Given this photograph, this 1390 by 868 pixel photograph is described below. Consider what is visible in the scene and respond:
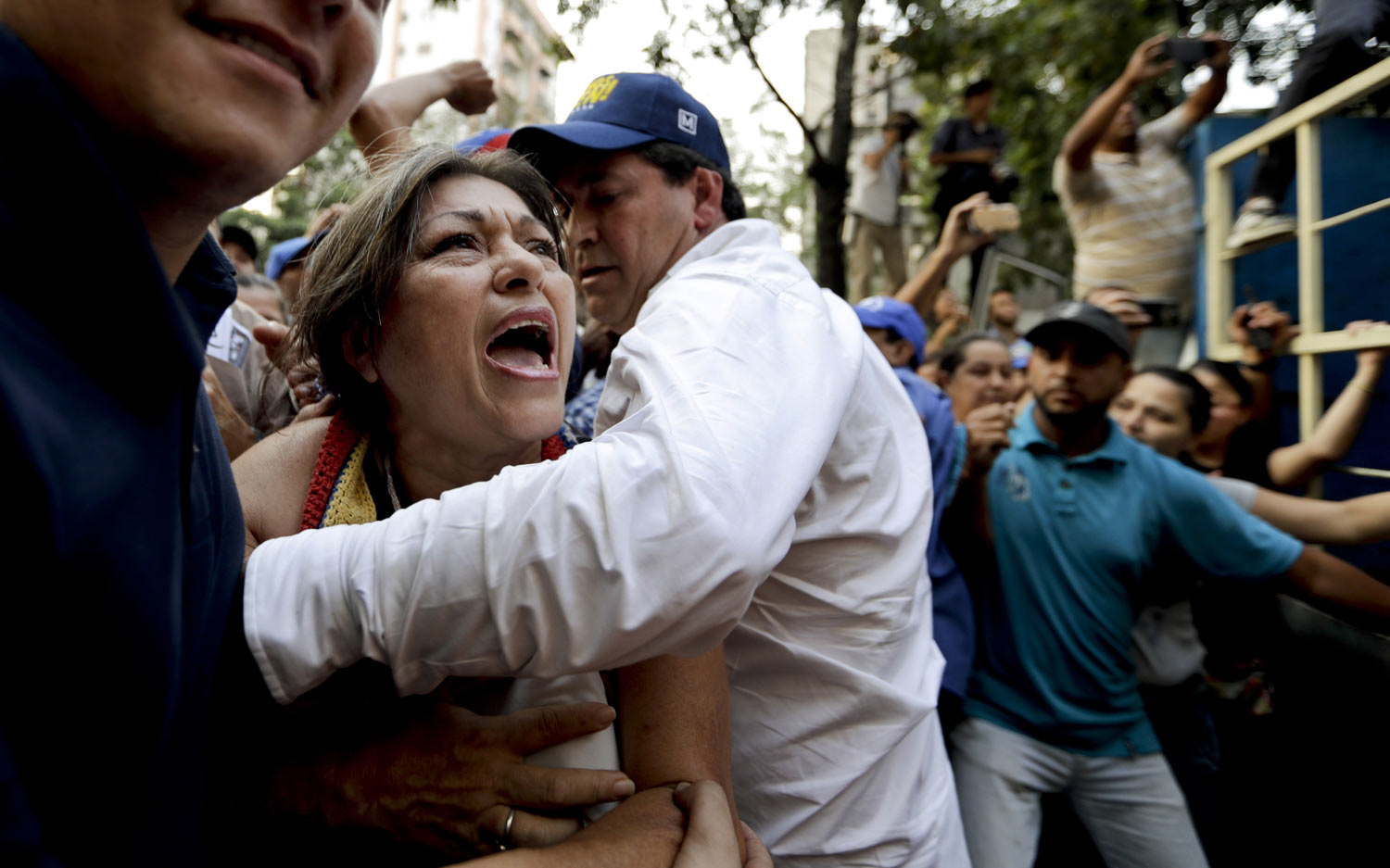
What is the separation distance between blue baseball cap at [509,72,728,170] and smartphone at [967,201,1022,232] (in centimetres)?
306

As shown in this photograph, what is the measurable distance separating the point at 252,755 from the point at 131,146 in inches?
35.4

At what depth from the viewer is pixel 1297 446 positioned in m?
3.63

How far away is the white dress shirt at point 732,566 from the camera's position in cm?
105

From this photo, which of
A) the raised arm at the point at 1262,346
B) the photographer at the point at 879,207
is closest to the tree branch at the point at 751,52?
the photographer at the point at 879,207

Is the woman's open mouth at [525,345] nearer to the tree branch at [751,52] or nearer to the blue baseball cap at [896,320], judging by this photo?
the blue baseball cap at [896,320]

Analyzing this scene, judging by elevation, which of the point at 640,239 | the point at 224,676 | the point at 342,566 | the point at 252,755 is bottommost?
the point at 252,755

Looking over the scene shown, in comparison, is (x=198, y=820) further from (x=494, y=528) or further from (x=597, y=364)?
(x=597, y=364)

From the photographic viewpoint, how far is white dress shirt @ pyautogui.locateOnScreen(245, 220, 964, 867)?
3.44ft

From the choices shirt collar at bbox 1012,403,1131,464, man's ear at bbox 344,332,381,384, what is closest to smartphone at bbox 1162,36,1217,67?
shirt collar at bbox 1012,403,1131,464

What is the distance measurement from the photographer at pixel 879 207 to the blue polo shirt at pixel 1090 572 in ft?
20.5

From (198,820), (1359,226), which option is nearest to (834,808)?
(198,820)

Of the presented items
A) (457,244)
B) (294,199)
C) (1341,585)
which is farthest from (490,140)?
(294,199)

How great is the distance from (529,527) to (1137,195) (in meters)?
5.48

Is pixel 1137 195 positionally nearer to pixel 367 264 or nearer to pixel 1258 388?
pixel 1258 388
